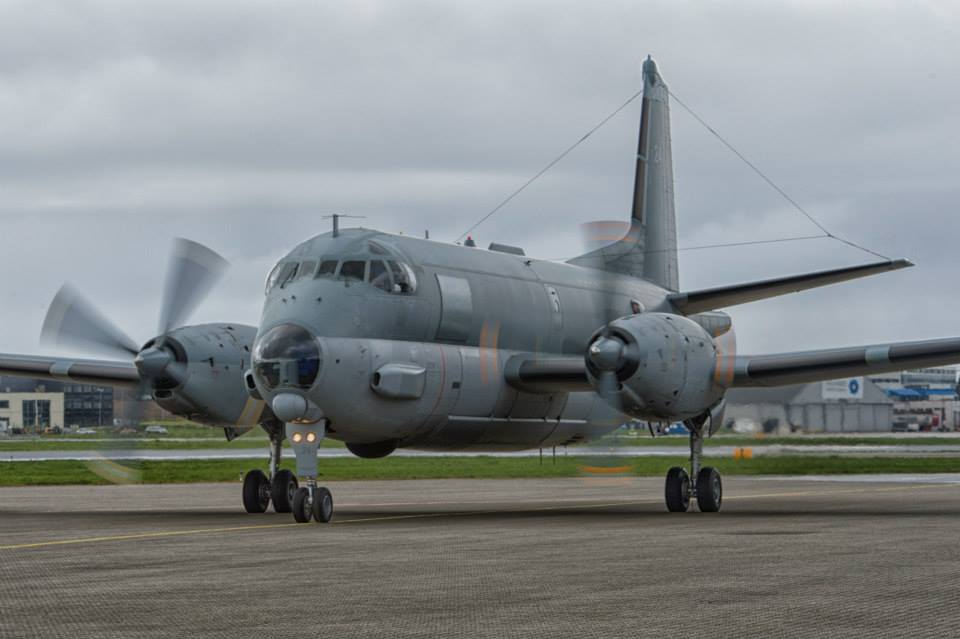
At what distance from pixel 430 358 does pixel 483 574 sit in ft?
35.1

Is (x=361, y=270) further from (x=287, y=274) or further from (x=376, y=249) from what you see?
(x=287, y=274)

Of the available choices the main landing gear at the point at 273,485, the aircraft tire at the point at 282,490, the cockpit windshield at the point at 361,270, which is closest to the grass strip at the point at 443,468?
the main landing gear at the point at 273,485

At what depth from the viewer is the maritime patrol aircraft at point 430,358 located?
73.4 ft

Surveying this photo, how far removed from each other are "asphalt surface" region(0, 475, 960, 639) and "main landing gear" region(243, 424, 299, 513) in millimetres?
610

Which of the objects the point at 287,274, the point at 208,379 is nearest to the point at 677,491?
the point at 287,274

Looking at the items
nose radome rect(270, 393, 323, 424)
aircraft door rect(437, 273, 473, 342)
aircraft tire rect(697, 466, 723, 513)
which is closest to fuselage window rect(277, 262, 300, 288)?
nose radome rect(270, 393, 323, 424)

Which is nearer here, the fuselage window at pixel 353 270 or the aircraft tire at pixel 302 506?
the aircraft tire at pixel 302 506

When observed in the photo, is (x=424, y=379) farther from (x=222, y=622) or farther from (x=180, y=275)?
(x=222, y=622)

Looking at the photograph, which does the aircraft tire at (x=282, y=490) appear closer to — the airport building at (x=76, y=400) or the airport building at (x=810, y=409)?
the airport building at (x=810, y=409)

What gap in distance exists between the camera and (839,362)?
80.3 ft

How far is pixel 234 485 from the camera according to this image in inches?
1622

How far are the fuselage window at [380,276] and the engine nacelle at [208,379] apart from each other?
173 inches

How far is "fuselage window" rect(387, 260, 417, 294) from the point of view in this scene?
23656 mm

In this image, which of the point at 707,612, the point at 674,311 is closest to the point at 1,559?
the point at 707,612
